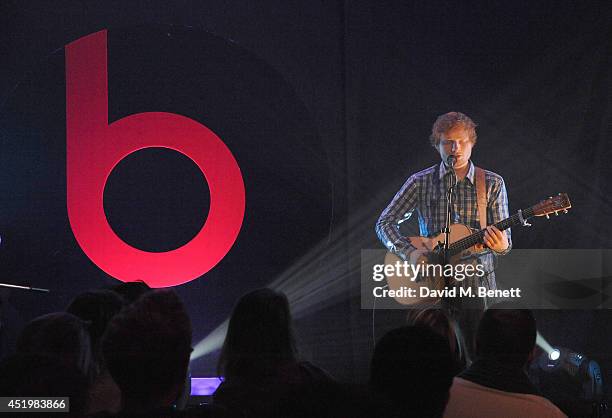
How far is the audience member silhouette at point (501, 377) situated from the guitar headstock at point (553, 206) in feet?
8.96

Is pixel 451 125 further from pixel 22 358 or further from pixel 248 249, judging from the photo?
pixel 22 358

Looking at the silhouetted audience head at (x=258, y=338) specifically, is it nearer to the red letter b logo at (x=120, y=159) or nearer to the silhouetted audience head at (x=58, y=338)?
the silhouetted audience head at (x=58, y=338)

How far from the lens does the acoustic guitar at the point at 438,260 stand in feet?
16.1

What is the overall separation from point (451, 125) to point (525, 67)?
67 cm

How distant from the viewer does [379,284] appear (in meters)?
5.07

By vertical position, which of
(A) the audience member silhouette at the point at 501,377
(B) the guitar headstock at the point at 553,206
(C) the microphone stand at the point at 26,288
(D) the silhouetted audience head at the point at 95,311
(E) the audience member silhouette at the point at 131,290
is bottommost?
(A) the audience member silhouette at the point at 501,377

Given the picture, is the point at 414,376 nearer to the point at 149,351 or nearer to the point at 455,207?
the point at 149,351

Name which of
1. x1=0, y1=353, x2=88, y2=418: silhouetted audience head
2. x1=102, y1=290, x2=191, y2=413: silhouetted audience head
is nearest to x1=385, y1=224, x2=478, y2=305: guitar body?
x1=102, y1=290, x2=191, y2=413: silhouetted audience head

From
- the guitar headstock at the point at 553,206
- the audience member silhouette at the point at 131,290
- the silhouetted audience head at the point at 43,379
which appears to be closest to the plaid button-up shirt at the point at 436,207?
the guitar headstock at the point at 553,206

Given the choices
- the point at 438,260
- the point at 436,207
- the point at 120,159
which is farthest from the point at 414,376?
the point at 120,159

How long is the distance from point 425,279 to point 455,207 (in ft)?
1.76

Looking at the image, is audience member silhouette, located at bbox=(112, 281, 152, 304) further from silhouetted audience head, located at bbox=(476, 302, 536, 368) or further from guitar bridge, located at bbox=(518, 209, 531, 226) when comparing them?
guitar bridge, located at bbox=(518, 209, 531, 226)

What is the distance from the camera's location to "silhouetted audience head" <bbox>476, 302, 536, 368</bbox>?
7.27 feet

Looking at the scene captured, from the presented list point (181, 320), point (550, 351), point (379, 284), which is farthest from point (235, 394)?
point (550, 351)
